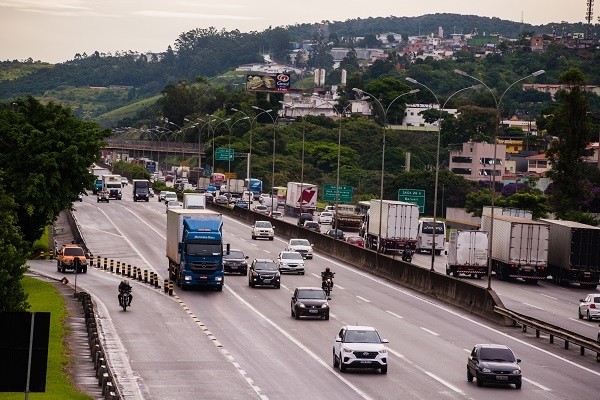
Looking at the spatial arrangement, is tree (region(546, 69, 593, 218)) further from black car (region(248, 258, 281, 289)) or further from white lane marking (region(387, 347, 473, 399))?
white lane marking (region(387, 347, 473, 399))

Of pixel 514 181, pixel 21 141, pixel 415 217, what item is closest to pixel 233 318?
pixel 21 141

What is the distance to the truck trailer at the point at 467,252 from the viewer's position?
78.1 meters

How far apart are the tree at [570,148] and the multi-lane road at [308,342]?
135 feet

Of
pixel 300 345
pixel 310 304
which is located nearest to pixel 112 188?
pixel 310 304

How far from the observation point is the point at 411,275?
234ft

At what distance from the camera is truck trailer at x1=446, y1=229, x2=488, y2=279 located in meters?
78.1

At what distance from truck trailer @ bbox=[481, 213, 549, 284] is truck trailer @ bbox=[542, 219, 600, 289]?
1.00 metres

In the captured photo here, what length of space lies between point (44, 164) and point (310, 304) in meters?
29.5

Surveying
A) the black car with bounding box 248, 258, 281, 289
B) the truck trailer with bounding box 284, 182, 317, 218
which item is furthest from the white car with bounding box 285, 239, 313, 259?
the truck trailer with bounding box 284, 182, 317, 218

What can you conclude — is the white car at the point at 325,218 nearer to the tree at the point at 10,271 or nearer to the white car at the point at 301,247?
the white car at the point at 301,247

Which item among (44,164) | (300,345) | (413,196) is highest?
(44,164)

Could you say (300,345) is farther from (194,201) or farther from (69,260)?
(194,201)

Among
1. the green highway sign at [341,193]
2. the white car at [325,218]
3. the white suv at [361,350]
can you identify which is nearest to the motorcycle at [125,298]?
the white suv at [361,350]

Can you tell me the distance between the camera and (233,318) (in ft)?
180
